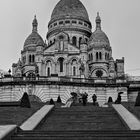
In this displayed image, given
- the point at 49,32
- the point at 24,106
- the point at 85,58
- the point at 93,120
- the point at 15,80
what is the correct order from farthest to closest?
the point at 49,32 → the point at 85,58 → the point at 15,80 → the point at 24,106 → the point at 93,120

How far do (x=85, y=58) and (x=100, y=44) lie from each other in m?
7.63

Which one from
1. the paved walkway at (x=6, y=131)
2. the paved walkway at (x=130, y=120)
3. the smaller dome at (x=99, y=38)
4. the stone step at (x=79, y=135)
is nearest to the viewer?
the paved walkway at (x=6, y=131)

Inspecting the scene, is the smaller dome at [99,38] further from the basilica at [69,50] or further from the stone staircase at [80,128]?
the stone staircase at [80,128]

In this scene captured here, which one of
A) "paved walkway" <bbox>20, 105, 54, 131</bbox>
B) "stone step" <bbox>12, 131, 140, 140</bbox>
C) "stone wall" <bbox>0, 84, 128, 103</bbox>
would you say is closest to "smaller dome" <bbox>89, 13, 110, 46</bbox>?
"stone wall" <bbox>0, 84, 128, 103</bbox>

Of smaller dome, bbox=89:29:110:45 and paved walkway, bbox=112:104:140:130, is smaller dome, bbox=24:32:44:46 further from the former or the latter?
paved walkway, bbox=112:104:140:130

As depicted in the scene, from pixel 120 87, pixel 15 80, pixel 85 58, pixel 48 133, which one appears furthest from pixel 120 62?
pixel 48 133

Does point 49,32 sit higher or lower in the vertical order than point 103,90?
higher

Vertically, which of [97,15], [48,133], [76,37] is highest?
[97,15]

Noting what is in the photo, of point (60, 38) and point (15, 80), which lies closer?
point (15, 80)

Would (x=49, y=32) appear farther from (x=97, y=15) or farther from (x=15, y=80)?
(x=15, y=80)

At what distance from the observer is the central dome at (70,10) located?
80000mm

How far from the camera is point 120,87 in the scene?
54062 mm

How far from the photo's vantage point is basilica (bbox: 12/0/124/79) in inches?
2665

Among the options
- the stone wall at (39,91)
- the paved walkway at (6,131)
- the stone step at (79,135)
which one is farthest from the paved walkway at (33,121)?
the stone wall at (39,91)
